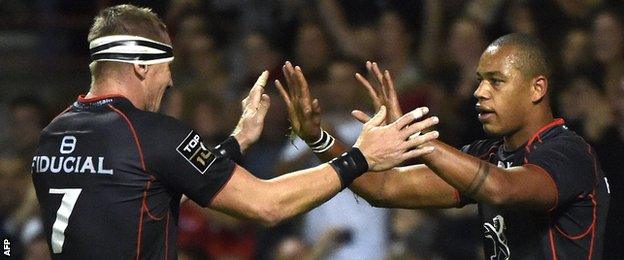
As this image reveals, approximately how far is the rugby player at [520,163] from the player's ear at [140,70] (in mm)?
754

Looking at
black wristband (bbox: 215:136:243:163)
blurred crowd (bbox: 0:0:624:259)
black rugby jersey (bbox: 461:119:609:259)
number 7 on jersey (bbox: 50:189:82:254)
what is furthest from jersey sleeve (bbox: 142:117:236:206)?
blurred crowd (bbox: 0:0:624:259)

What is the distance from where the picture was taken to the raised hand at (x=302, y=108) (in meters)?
5.18

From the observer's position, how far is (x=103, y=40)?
454 cm

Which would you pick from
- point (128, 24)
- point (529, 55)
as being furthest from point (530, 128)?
point (128, 24)

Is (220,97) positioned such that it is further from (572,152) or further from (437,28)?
(572,152)

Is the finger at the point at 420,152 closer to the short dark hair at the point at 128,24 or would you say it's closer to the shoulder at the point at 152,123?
the shoulder at the point at 152,123

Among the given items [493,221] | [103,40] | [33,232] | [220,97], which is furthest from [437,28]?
[103,40]

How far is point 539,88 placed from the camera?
16.7ft

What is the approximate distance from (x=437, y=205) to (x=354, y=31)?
4.14 m

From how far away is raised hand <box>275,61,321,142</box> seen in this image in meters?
5.18

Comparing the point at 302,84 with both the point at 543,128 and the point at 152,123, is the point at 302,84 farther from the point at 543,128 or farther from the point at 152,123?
the point at 543,128

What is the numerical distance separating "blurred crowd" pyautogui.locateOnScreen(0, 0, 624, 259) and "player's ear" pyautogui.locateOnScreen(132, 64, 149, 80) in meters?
3.13

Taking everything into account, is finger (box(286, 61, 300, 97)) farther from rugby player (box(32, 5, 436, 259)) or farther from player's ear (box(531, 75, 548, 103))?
player's ear (box(531, 75, 548, 103))

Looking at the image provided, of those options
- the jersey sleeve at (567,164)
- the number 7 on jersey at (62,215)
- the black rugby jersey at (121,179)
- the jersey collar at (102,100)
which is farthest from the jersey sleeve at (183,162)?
the jersey sleeve at (567,164)
